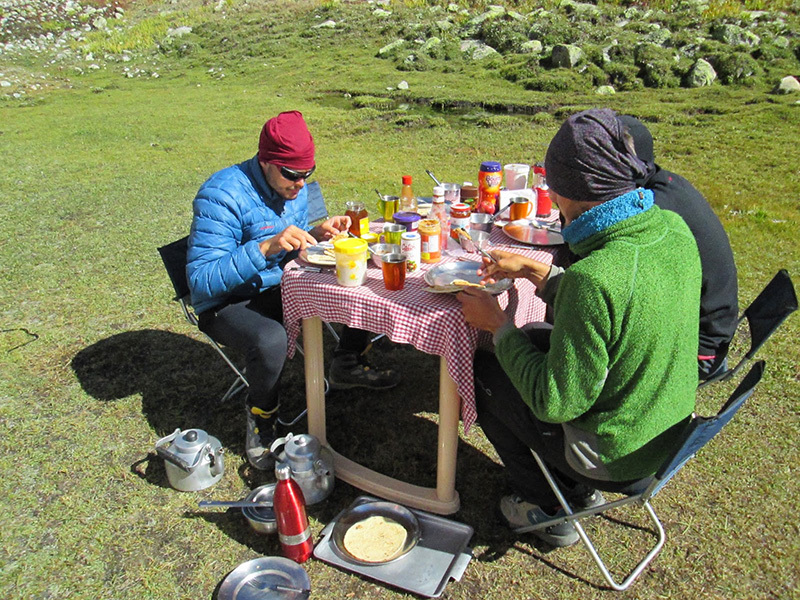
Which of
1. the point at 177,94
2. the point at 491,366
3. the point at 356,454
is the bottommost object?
the point at 177,94

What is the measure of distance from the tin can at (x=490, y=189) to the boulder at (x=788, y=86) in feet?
44.4

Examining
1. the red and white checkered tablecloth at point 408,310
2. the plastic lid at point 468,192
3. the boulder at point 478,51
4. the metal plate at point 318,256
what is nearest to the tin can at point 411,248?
the red and white checkered tablecloth at point 408,310

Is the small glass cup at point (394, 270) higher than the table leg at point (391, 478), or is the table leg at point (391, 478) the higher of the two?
the small glass cup at point (394, 270)

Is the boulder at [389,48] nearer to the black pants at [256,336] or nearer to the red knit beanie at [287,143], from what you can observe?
the red knit beanie at [287,143]

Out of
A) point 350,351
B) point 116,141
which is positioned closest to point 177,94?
point 116,141

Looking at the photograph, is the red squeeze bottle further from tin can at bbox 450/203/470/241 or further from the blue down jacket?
tin can at bbox 450/203/470/241

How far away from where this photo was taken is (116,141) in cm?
1169

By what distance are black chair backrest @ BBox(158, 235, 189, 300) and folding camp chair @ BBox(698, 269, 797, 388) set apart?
2.97m

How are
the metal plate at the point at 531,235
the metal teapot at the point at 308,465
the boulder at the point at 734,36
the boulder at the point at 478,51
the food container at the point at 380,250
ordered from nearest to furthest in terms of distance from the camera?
1. the food container at the point at 380,250
2. the metal teapot at the point at 308,465
3. the metal plate at the point at 531,235
4. the boulder at the point at 734,36
5. the boulder at the point at 478,51

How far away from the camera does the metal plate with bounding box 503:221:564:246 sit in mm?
3148

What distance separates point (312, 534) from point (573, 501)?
1.26m

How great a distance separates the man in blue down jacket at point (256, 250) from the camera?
310 cm

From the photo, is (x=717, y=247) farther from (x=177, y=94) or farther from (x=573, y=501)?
(x=177, y=94)

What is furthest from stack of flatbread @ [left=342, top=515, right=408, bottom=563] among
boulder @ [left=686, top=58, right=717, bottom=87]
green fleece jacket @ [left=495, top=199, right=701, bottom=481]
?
boulder @ [left=686, top=58, right=717, bottom=87]
